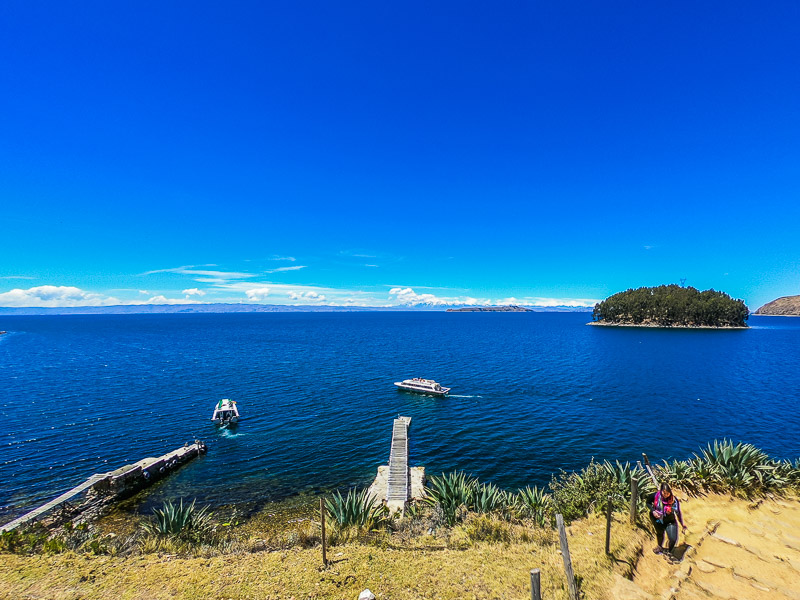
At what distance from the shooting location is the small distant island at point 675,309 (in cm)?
14225

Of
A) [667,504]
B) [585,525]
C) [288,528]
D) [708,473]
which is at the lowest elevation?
[288,528]

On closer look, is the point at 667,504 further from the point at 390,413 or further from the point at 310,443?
the point at 390,413

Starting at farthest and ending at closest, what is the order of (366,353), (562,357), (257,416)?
(366,353)
(562,357)
(257,416)

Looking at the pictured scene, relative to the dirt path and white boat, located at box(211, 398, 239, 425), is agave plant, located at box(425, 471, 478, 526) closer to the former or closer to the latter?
the dirt path

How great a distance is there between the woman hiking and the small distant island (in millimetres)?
172316

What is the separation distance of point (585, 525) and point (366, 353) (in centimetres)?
6973

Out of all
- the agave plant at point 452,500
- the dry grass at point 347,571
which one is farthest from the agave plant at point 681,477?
the agave plant at point 452,500

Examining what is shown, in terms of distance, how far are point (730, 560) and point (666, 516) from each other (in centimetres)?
253

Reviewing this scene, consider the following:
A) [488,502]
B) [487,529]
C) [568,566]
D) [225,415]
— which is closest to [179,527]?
[487,529]

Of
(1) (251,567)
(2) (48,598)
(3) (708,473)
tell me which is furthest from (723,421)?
(2) (48,598)

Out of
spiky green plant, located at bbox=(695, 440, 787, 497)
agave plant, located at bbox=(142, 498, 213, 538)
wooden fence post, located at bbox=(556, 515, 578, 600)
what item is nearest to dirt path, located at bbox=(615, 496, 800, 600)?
spiky green plant, located at bbox=(695, 440, 787, 497)

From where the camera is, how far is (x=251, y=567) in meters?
11.2

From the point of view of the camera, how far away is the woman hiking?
1163cm

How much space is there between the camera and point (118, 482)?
21828 mm
